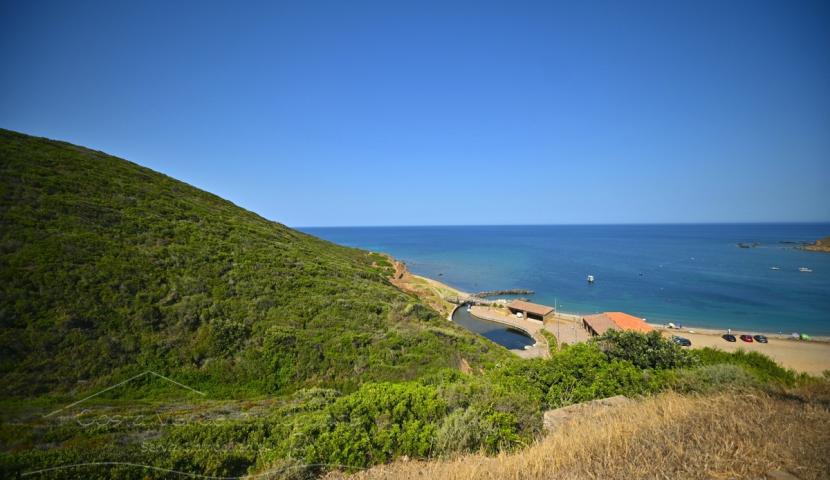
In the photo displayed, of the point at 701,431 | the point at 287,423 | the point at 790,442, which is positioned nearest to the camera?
the point at 790,442

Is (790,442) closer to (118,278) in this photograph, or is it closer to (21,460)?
(21,460)

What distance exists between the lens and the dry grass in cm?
344

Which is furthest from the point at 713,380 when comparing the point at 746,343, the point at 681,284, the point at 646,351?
the point at 681,284

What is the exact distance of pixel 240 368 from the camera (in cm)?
1134

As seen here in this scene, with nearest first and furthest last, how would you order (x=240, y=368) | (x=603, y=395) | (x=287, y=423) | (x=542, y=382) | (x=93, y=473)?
(x=93, y=473) → (x=287, y=423) → (x=603, y=395) → (x=542, y=382) → (x=240, y=368)

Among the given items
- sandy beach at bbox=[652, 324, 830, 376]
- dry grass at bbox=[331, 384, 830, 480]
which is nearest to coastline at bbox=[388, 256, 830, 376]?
sandy beach at bbox=[652, 324, 830, 376]

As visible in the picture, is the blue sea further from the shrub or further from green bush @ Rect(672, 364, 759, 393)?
green bush @ Rect(672, 364, 759, 393)

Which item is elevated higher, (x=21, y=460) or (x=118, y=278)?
(x=118, y=278)

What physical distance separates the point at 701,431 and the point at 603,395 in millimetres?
4129

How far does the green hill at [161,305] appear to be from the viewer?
10195 mm

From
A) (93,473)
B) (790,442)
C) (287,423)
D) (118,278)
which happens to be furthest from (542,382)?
(118,278)

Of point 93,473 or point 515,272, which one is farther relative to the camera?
point 515,272

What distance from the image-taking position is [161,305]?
1263 cm

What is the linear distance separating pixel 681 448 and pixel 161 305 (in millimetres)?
16659
